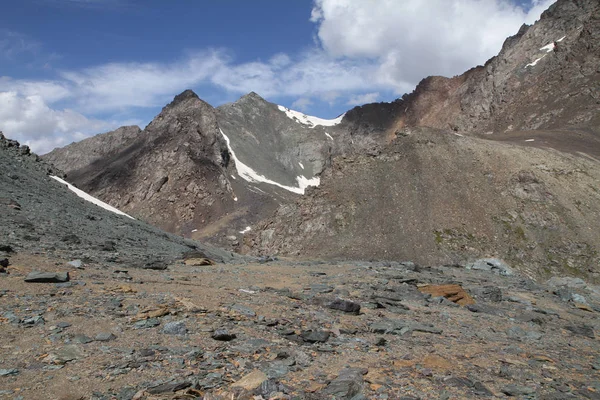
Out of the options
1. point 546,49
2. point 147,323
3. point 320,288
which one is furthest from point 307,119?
point 147,323

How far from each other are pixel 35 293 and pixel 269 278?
9097mm

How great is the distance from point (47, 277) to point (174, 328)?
12.8 feet

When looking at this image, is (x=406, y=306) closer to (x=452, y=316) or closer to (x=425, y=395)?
(x=452, y=316)

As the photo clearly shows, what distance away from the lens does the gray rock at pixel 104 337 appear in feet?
26.0

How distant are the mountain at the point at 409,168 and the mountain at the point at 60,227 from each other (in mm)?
22204

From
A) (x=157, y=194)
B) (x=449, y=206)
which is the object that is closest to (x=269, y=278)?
(x=449, y=206)

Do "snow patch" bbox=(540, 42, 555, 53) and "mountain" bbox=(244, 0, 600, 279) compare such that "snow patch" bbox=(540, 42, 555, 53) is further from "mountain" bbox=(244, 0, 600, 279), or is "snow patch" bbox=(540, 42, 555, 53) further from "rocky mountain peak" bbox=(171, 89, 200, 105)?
"rocky mountain peak" bbox=(171, 89, 200, 105)

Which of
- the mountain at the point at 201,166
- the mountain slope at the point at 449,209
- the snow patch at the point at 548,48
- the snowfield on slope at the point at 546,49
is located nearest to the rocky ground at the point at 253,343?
the mountain slope at the point at 449,209

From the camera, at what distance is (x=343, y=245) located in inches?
1649

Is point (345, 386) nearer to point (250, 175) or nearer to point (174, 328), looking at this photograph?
point (174, 328)

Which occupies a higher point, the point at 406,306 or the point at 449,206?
the point at 449,206

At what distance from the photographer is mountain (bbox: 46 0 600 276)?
41.0m

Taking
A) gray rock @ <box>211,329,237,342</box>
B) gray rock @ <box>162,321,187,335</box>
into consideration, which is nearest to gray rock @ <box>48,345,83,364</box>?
gray rock @ <box>162,321,187,335</box>

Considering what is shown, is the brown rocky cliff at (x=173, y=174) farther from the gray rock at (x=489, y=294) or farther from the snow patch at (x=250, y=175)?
the gray rock at (x=489, y=294)
